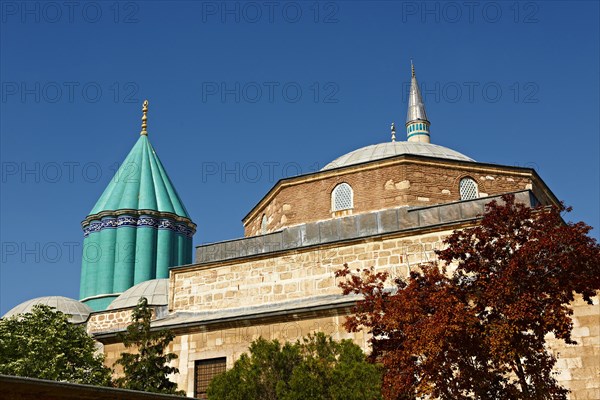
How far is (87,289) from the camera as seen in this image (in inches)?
1168

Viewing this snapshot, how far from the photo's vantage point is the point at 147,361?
42.5 ft

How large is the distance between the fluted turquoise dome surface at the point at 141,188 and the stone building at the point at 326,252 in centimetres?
1381

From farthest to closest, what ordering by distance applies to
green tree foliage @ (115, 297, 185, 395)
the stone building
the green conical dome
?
the green conical dome
the stone building
green tree foliage @ (115, 297, 185, 395)

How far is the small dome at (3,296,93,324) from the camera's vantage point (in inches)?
983

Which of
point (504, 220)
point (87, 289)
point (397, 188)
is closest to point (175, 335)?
point (397, 188)

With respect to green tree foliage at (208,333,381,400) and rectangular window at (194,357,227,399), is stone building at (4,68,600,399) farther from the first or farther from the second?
green tree foliage at (208,333,381,400)

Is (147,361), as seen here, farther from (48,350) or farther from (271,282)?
(48,350)

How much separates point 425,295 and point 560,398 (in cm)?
201

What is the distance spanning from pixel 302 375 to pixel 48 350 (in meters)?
8.78

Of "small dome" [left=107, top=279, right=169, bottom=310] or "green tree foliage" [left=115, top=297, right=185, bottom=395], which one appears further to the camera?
"small dome" [left=107, top=279, right=169, bottom=310]

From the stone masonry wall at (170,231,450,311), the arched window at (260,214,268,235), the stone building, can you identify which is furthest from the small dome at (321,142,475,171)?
the stone masonry wall at (170,231,450,311)

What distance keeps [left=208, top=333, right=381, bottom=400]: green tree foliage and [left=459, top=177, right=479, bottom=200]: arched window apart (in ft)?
19.3

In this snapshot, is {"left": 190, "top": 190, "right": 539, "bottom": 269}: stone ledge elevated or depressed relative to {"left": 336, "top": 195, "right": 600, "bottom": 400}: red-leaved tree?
elevated

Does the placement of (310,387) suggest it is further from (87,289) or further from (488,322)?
(87,289)
